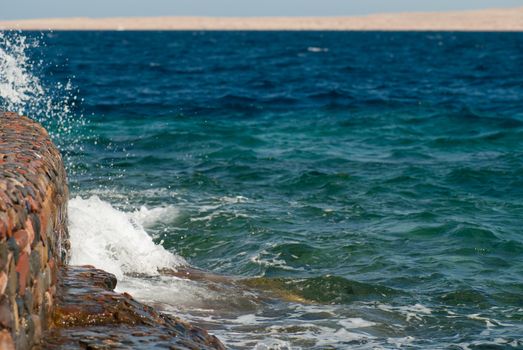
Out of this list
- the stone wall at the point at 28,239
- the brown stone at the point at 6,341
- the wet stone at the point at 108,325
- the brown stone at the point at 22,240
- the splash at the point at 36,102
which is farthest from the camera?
the splash at the point at 36,102

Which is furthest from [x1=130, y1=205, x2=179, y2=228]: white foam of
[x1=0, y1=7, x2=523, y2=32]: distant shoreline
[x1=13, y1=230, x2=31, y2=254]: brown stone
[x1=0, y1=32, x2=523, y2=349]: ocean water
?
[x1=0, y1=7, x2=523, y2=32]: distant shoreline

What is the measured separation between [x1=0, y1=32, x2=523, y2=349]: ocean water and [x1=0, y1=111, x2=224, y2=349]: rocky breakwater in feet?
4.98

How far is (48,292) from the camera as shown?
596cm

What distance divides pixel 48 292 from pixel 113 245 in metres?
4.72

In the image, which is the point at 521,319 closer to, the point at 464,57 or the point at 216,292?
the point at 216,292

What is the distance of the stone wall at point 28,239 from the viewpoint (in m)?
4.92

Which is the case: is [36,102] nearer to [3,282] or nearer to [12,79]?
[12,79]

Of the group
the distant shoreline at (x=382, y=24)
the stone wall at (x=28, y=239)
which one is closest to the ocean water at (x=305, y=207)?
the stone wall at (x=28, y=239)

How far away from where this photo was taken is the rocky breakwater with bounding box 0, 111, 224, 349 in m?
5.05

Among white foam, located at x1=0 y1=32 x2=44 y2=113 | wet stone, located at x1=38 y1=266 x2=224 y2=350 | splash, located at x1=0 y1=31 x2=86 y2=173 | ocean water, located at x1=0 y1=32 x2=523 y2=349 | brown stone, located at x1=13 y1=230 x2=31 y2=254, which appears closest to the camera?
brown stone, located at x1=13 y1=230 x2=31 y2=254

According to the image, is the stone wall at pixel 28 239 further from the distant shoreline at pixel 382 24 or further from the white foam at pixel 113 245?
the distant shoreline at pixel 382 24

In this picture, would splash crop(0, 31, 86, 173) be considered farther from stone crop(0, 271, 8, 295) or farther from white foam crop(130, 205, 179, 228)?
stone crop(0, 271, 8, 295)

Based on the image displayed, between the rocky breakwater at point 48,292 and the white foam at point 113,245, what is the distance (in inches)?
98.2

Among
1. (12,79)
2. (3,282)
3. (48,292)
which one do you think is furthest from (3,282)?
(12,79)
